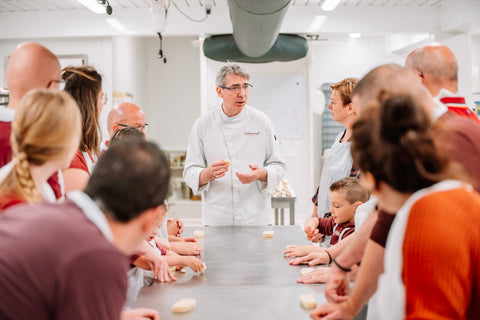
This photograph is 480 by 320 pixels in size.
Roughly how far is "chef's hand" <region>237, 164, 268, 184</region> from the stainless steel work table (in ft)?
1.78

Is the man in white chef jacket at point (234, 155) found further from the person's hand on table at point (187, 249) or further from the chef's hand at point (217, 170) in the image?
the person's hand on table at point (187, 249)

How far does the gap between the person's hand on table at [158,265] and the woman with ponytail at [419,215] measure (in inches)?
40.0

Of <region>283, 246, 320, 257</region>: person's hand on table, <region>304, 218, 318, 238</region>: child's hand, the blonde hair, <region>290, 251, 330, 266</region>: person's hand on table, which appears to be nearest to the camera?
the blonde hair

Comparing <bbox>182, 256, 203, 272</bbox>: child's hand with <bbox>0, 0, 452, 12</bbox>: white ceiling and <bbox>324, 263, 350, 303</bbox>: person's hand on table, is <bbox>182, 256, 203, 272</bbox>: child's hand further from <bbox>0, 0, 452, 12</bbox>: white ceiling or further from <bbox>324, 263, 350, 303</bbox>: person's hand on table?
<bbox>0, 0, 452, 12</bbox>: white ceiling

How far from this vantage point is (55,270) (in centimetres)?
79

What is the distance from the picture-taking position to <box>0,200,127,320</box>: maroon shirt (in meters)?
0.79

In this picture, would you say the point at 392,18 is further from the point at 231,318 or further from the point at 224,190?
the point at 231,318

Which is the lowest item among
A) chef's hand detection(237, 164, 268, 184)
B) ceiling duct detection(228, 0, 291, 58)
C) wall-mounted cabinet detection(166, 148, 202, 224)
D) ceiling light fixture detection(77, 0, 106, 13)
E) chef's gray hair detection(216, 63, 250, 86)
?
wall-mounted cabinet detection(166, 148, 202, 224)

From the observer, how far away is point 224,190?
305 centimetres

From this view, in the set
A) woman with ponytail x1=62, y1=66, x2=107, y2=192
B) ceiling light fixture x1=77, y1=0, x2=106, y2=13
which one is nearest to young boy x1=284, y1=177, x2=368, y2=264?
woman with ponytail x1=62, y1=66, x2=107, y2=192

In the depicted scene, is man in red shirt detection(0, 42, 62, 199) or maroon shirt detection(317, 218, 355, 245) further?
maroon shirt detection(317, 218, 355, 245)

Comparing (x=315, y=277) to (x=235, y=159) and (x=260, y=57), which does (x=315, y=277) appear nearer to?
(x=235, y=159)

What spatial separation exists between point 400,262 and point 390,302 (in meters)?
0.10

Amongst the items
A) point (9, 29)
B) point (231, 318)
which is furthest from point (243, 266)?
point (9, 29)
